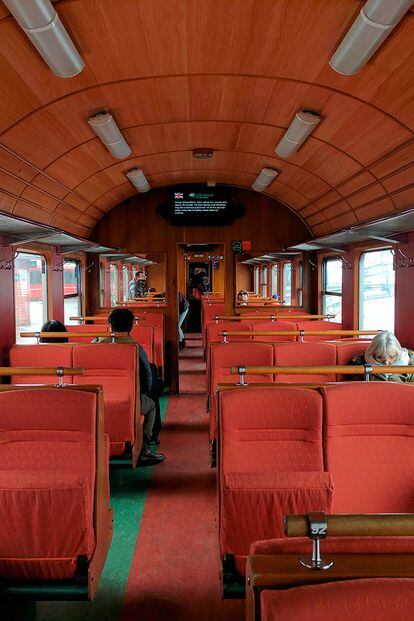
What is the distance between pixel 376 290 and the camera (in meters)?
7.31

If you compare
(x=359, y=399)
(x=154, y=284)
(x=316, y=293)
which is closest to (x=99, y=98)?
(x=359, y=399)

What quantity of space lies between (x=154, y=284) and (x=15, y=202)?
32.2 ft

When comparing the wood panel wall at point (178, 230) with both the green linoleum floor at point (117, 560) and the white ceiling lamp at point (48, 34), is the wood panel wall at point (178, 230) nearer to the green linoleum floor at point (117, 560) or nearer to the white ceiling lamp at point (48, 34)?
the green linoleum floor at point (117, 560)

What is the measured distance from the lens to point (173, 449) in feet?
19.7

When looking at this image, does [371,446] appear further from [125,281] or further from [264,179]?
[125,281]

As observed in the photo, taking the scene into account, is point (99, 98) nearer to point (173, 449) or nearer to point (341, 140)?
point (341, 140)

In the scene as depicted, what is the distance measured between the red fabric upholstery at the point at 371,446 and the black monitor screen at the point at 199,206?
6689mm

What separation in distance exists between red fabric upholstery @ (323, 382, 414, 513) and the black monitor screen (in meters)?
6.69

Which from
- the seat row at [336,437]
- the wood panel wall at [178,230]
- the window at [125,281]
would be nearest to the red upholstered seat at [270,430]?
the seat row at [336,437]

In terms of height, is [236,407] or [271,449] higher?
[236,407]

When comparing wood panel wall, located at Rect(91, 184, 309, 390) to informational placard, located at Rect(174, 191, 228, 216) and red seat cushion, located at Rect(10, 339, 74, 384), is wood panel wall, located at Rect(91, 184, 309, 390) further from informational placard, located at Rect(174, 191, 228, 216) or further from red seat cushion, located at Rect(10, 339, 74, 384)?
red seat cushion, located at Rect(10, 339, 74, 384)

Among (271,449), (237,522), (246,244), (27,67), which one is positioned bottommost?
(237,522)

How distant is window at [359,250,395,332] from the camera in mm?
6785

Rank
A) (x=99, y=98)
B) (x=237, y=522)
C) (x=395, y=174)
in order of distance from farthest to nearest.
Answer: (x=395, y=174), (x=99, y=98), (x=237, y=522)
